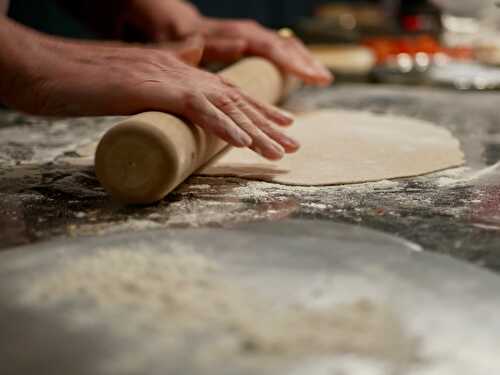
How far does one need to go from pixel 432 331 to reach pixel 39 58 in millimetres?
1004

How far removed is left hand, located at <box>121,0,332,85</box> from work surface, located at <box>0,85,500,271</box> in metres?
0.69

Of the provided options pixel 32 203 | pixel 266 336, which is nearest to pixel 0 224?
pixel 32 203

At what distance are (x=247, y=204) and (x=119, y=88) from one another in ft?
1.14

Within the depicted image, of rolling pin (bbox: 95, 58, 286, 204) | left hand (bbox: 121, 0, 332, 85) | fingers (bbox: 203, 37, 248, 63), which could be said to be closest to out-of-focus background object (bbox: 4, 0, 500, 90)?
left hand (bbox: 121, 0, 332, 85)

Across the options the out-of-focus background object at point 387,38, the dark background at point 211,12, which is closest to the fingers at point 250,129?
the out-of-focus background object at point 387,38

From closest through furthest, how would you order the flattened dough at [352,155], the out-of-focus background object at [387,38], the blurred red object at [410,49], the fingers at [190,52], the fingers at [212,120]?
the fingers at [212,120], the flattened dough at [352,155], the fingers at [190,52], the out-of-focus background object at [387,38], the blurred red object at [410,49]

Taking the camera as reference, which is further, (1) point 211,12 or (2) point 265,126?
(1) point 211,12

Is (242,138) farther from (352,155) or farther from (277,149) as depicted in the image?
(352,155)

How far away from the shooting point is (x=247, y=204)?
A: 1.37 m

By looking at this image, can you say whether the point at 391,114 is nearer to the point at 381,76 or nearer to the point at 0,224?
the point at 381,76

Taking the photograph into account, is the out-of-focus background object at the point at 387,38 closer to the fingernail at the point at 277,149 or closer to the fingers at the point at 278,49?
the fingers at the point at 278,49

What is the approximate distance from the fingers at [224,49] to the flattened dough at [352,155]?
390 mm

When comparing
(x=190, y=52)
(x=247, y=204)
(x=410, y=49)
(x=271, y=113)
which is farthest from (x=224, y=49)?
(x=410, y=49)

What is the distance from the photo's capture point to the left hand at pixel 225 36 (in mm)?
2383
